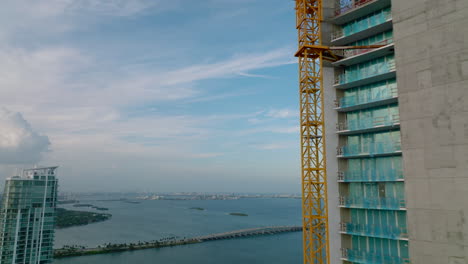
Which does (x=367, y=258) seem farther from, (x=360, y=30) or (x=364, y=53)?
(x=360, y=30)

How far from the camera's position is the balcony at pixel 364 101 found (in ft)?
70.9

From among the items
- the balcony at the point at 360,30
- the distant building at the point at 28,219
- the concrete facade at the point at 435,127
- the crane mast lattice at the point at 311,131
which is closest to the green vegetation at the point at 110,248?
the distant building at the point at 28,219

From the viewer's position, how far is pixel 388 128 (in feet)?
72.6

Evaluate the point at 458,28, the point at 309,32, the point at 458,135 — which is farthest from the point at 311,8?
the point at 458,135

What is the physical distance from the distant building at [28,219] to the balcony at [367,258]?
36397mm

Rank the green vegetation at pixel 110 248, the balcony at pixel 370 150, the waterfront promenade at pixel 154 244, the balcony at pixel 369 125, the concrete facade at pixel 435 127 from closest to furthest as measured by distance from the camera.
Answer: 1. the concrete facade at pixel 435 127
2. the balcony at pixel 370 150
3. the balcony at pixel 369 125
4. the green vegetation at pixel 110 248
5. the waterfront promenade at pixel 154 244

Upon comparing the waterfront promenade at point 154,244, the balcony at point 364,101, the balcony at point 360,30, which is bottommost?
the waterfront promenade at point 154,244

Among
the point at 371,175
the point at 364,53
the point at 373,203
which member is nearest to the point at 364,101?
the point at 364,53

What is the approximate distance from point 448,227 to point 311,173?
43.6 feet

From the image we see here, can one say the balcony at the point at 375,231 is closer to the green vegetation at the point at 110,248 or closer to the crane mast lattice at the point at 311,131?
the crane mast lattice at the point at 311,131

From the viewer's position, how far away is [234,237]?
376ft

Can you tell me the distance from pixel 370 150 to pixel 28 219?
41188mm

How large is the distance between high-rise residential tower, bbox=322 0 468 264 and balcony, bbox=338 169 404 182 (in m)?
0.08

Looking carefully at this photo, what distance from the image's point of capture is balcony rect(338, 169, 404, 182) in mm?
20969
